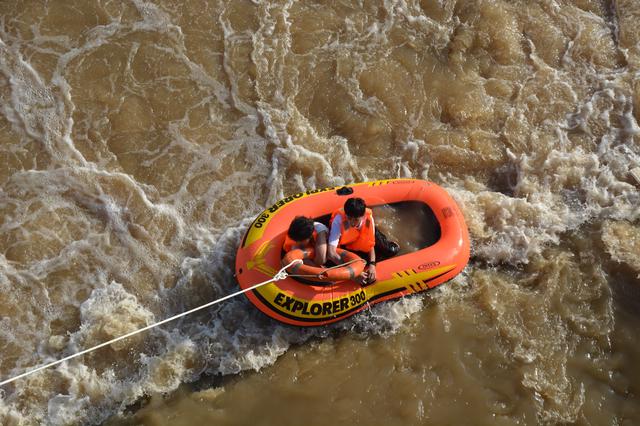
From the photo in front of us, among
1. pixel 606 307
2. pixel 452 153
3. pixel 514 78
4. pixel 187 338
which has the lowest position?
pixel 187 338

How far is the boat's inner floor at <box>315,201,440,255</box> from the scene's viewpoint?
7.08 metres

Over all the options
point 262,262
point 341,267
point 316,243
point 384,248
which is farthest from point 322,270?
point 384,248

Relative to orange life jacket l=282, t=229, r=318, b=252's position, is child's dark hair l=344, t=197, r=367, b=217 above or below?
above

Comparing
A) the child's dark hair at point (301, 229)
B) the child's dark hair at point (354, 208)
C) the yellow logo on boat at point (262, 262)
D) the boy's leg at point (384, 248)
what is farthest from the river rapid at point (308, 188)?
the child's dark hair at point (301, 229)

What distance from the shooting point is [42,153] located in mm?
7957

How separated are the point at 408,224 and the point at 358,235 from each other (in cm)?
103

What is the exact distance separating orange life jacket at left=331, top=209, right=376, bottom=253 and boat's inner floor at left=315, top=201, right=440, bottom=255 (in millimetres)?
573

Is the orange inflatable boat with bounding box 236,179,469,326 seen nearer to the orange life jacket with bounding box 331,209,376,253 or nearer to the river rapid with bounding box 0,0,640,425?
the orange life jacket with bounding box 331,209,376,253

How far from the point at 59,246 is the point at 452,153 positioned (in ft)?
17.8

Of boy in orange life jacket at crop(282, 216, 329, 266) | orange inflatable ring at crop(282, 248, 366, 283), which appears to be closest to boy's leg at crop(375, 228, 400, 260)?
orange inflatable ring at crop(282, 248, 366, 283)

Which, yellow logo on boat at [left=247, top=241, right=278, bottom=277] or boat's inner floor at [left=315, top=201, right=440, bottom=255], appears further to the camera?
boat's inner floor at [left=315, top=201, right=440, bottom=255]

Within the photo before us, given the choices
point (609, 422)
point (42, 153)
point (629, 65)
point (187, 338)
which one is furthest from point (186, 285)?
point (629, 65)

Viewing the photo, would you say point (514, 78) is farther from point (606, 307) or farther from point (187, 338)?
point (187, 338)

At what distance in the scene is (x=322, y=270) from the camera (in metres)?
6.30
